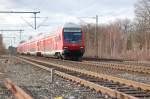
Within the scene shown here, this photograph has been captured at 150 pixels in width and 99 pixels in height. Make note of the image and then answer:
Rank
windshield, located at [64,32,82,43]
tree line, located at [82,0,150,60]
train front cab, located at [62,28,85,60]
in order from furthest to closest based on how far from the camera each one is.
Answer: tree line, located at [82,0,150,60]
windshield, located at [64,32,82,43]
train front cab, located at [62,28,85,60]

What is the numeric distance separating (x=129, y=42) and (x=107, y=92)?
92557 mm

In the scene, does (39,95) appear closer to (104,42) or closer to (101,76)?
(101,76)

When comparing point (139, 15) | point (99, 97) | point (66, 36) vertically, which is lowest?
point (99, 97)

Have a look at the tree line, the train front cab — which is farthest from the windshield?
the tree line

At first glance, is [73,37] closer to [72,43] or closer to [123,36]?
[72,43]

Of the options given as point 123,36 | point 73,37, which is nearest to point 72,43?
point 73,37

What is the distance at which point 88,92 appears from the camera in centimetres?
1273

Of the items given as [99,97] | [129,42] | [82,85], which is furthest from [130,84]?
[129,42]

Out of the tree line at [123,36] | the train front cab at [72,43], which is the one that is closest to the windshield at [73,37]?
the train front cab at [72,43]

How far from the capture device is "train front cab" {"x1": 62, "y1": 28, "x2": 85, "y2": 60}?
1464 inches

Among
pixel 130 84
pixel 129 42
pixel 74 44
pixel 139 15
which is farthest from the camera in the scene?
pixel 129 42

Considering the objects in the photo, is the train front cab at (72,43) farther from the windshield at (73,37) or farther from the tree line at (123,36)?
the tree line at (123,36)

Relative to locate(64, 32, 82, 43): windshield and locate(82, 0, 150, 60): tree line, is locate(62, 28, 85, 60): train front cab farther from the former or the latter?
locate(82, 0, 150, 60): tree line

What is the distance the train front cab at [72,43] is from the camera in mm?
37188
